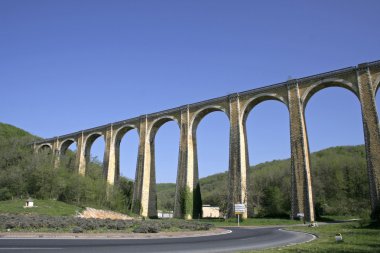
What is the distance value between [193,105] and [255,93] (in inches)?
335

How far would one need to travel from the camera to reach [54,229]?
16.7m

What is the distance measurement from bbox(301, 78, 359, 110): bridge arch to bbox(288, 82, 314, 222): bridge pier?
2.33 feet

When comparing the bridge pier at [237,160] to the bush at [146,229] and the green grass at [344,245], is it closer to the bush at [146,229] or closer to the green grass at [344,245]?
the green grass at [344,245]

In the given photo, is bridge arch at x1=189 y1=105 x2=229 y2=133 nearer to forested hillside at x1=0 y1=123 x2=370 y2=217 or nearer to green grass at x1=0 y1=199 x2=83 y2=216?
forested hillside at x1=0 y1=123 x2=370 y2=217

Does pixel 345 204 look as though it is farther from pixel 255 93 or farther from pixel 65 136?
pixel 65 136

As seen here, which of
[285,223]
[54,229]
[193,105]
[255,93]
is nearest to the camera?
[54,229]

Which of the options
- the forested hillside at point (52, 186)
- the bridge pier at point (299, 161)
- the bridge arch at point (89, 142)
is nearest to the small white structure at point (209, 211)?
the forested hillside at point (52, 186)

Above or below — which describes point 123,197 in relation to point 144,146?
below

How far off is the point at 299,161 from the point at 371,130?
6.42 meters

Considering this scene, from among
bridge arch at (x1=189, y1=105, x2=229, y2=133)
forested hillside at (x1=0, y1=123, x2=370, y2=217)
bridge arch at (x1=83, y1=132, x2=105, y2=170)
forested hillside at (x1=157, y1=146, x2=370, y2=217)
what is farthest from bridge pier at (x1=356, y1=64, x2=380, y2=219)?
bridge arch at (x1=83, y1=132, x2=105, y2=170)

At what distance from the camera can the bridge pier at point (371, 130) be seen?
1025 inches

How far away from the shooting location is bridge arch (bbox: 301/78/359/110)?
30141mm

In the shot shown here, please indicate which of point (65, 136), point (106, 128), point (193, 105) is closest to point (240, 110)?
point (193, 105)

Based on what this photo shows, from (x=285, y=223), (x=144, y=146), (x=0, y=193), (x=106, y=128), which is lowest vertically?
(x=285, y=223)
